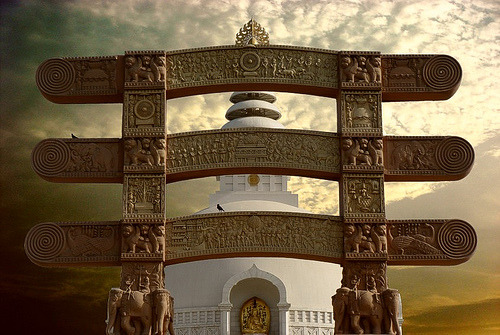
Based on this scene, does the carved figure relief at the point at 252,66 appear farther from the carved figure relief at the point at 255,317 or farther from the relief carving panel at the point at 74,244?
the carved figure relief at the point at 255,317

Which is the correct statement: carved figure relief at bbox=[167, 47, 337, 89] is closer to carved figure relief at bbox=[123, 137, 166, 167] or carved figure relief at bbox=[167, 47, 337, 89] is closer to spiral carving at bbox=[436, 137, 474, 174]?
carved figure relief at bbox=[123, 137, 166, 167]

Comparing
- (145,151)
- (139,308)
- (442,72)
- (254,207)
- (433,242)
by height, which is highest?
(254,207)

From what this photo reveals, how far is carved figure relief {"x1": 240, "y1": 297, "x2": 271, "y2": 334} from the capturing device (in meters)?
20.6

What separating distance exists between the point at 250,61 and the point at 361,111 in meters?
1.95

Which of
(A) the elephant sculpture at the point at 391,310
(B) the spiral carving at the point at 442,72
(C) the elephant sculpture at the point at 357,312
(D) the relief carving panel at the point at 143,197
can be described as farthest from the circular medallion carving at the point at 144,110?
(A) the elephant sculpture at the point at 391,310

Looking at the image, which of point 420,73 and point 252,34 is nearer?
point 420,73

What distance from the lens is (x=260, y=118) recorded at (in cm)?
2506

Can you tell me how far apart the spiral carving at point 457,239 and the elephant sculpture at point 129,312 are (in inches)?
178

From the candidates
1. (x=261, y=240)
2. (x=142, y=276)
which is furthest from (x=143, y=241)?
(x=261, y=240)

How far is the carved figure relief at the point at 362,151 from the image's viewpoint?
39.1 ft

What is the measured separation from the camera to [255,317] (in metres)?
20.7

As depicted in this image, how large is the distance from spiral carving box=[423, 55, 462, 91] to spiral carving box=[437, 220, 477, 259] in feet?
7.26

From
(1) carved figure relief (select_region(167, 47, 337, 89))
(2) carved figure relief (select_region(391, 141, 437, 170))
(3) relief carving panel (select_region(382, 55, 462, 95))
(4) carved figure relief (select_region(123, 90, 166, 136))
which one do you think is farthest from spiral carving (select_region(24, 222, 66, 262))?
(3) relief carving panel (select_region(382, 55, 462, 95))

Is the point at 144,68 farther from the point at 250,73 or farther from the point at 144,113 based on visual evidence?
the point at 250,73
